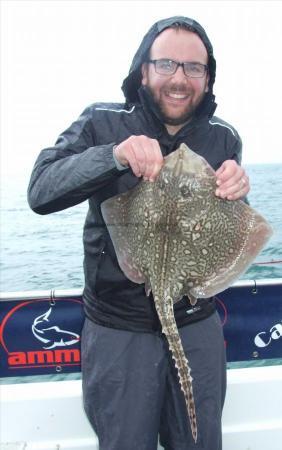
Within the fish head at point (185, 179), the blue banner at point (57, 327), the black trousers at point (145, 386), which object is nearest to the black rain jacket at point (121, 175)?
the black trousers at point (145, 386)

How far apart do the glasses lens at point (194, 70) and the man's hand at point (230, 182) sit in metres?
0.79

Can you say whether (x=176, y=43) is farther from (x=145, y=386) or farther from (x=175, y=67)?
(x=145, y=386)

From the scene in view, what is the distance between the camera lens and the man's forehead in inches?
105

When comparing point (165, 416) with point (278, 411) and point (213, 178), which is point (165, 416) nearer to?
point (278, 411)

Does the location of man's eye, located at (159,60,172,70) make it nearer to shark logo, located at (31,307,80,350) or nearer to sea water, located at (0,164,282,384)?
shark logo, located at (31,307,80,350)

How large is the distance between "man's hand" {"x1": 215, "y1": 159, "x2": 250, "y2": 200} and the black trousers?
102 centimetres

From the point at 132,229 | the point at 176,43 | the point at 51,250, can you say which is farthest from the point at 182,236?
the point at 51,250

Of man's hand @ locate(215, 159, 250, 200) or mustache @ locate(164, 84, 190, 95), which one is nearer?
man's hand @ locate(215, 159, 250, 200)

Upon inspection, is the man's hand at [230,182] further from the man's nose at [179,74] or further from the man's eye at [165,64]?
the man's eye at [165,64]

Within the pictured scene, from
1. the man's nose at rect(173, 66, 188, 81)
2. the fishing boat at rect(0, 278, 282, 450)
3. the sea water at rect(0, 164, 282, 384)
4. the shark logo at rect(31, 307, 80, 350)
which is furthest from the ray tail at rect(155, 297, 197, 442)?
the sea water at rect(0, 164, 282, 384)

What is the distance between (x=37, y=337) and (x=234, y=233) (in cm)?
227

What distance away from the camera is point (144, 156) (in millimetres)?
2072

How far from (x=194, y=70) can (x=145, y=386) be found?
2.01 m

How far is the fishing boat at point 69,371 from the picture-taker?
356 centimetres
